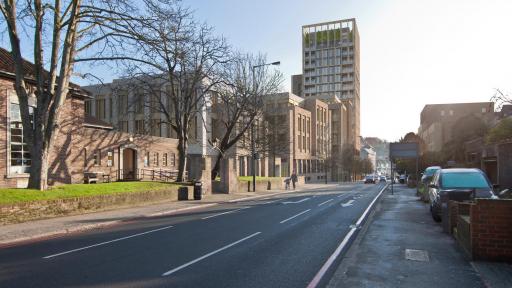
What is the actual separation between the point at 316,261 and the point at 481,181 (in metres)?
9.09

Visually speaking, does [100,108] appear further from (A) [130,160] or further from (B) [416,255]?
(B) [416,255]

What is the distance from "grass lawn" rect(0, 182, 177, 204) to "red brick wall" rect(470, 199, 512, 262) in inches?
599

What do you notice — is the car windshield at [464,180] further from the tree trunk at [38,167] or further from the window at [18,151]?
the window at [18,151]

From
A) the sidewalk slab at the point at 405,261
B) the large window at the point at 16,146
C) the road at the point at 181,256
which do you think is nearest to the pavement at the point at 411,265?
the sidewalk slab at the point at 405,261

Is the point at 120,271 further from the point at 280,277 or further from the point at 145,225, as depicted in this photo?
the point at 145,225

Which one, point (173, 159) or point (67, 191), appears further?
point (173, 159)

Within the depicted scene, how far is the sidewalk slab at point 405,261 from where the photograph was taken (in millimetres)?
7160

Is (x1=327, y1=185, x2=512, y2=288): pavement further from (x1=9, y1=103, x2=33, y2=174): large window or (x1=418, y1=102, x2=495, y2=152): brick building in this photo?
(x1=418, y1=102, x2=495, y2=152): brick building

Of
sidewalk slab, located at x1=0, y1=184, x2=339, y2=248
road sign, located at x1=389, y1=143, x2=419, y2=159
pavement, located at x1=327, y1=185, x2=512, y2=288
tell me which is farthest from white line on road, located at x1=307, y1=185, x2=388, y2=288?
road sign, located at x1=389, y1=143, x2=419, y2=159

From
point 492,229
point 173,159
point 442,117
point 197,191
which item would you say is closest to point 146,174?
point 173,159

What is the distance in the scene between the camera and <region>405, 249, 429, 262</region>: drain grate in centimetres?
894

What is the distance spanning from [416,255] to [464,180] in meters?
7.46

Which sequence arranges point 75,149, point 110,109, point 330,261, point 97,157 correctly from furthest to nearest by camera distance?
point 110,109 → point 97,157 → point 75,149 → point 330,261

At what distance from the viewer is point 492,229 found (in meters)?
8.30
